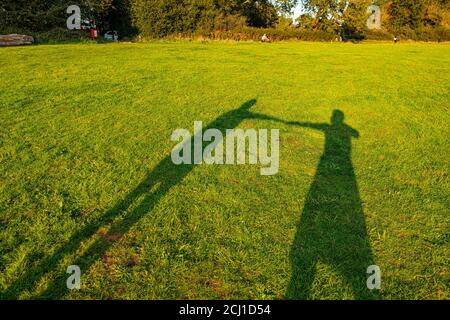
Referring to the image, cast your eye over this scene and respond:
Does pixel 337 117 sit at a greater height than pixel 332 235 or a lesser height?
greater

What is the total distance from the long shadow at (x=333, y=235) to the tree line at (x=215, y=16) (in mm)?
30958

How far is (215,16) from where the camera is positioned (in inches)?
1618

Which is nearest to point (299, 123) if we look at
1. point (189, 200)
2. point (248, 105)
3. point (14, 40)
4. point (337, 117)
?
point (337, 117)

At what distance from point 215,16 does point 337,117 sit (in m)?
35.3

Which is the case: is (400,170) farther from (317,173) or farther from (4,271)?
(4,271)

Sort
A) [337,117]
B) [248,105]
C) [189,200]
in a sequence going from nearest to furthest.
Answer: [189,200] < [337,117] < [248,105]

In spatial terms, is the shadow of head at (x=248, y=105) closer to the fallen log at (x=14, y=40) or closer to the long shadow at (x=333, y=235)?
the long shadow at (x=333, y=235)

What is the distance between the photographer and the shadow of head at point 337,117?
10.0 meters

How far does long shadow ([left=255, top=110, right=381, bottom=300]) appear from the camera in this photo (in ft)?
13.3

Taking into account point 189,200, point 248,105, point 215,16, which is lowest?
point 189,200

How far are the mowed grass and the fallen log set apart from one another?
11351 mm

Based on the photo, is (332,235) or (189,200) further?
→ (189,200)

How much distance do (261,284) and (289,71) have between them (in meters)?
15.5

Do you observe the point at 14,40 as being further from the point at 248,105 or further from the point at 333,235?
the point at 333,235
